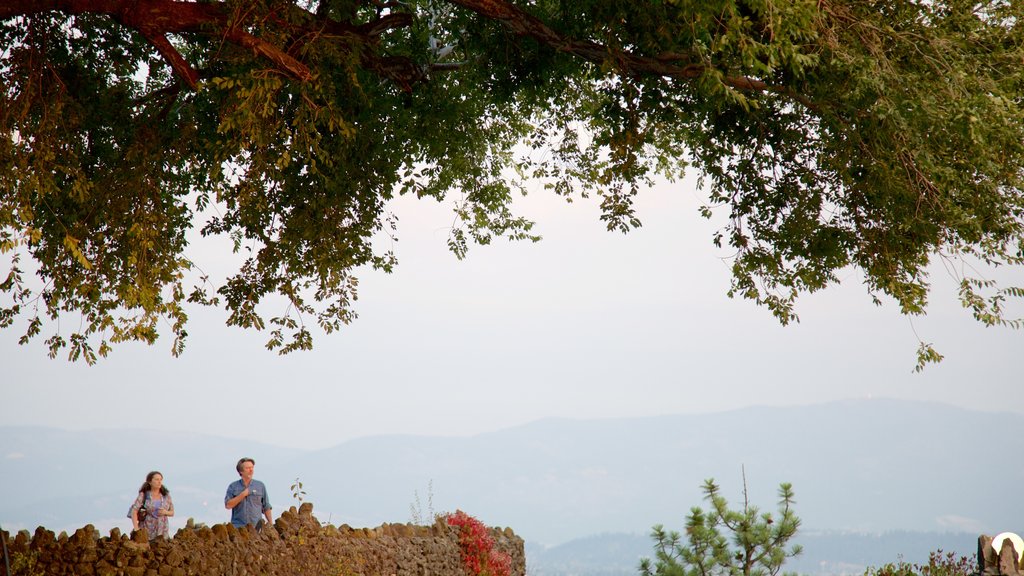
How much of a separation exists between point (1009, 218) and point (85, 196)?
379 inches

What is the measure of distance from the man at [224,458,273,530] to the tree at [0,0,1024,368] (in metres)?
1.84

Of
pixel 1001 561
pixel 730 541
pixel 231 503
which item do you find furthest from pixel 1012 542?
pixel 231 503

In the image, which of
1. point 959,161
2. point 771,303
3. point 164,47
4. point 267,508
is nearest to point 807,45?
point 959,161

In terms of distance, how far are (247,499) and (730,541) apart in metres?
6.29

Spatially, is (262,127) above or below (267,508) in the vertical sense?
above

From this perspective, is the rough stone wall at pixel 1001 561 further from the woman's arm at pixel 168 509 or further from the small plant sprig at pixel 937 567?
the woman's arm at pixel 168 509

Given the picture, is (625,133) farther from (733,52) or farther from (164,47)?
(164,47)

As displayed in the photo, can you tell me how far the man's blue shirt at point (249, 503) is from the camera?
33.6 ft

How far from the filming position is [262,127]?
9.76 meters

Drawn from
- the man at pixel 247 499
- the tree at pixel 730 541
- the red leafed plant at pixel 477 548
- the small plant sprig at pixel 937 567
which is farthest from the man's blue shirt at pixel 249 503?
the small plant sprig at pixel 937 567

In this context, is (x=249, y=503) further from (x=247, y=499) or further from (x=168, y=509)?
(x=168, y=509)

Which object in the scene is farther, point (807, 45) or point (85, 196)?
point (85, 196)

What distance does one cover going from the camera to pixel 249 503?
406 inches

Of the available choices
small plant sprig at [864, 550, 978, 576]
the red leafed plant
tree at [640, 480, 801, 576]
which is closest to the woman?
the red leafed plant
